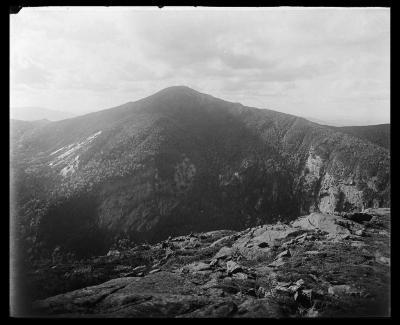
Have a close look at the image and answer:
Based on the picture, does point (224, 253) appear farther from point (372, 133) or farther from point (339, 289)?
point (372, 133)

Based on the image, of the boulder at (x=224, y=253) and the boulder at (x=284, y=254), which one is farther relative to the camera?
the boulder at (x=224, y=253)

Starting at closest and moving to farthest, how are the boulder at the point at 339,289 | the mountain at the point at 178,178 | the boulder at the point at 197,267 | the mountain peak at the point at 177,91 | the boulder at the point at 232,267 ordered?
the boulder at the point at 339,289 → the boulder at the point at 232,267 → the boulder at the point at 197,267 → the mountain at the point at 178,178 → the mountain peak at the point at 177,91

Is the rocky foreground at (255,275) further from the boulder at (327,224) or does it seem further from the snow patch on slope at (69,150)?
the snow patch on slope at (69,150)

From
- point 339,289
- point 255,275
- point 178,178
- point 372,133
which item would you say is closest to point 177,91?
point 178,178

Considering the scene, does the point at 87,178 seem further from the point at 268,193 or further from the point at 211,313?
the point at 211,313

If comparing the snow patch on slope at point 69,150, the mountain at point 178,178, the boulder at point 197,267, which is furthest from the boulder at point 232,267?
the snow patch on slope at point 69,150
